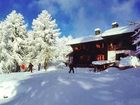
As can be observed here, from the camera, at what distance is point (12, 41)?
61.6 metres

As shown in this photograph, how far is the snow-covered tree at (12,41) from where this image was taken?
57.3 metres

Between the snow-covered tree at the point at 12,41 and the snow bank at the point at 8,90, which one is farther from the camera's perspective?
the snow-covered tree at the point at 12,41

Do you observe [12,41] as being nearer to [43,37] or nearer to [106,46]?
[43,37]

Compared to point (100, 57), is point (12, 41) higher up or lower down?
higher up

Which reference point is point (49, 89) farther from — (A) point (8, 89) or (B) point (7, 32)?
(B) point (7, 32)

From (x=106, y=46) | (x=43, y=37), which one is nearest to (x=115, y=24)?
(x=106, y=46)

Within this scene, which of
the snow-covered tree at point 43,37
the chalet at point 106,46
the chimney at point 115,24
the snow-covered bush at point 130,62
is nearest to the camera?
the snow-covered bush at point 130,62

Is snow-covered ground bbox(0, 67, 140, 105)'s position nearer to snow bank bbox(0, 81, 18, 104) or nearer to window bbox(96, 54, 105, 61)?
snow bank bbox(0, 81, 18, 104)

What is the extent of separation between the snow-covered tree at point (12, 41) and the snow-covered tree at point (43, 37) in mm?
3321

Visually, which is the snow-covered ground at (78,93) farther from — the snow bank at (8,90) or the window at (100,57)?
the window at (100,57)

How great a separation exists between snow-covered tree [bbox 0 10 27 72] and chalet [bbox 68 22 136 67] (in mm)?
12424

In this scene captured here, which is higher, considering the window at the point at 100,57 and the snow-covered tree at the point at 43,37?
the snow-covered tree at the point at 43,37

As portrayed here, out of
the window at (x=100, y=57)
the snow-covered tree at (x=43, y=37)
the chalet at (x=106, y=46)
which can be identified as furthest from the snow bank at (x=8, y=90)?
the snow-covered tree at (x=43, y=37)

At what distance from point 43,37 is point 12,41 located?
725 centimetres
